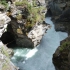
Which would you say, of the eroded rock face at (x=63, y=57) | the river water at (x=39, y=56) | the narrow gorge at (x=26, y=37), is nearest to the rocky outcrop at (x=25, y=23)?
the narrow gorge at (x=26, y=37)

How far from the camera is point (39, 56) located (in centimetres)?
2081

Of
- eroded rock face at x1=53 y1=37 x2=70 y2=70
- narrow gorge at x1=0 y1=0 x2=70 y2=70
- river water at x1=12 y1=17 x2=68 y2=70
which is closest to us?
eroded rock face at x1=53 y1=37 x2=70 y2=70

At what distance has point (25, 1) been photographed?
2208 cm

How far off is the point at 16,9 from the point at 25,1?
1615 millimetres

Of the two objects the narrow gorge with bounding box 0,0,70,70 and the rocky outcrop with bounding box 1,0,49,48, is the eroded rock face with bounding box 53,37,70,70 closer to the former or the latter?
the narrow gorge with bounding box 0,0,70,70

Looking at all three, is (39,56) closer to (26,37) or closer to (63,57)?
(26,37)

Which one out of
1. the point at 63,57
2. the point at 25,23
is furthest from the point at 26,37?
the point at 63,57

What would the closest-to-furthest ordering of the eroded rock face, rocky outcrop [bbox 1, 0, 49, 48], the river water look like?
the eroded rock face
the river water
rocky outcrop [bbox 1, 0, 49, 48]

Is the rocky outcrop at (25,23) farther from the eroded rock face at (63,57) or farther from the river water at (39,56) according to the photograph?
the eroded rock face at (63,57)

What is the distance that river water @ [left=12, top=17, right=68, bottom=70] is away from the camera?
61.9 feet

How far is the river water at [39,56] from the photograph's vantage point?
1886 centimetres

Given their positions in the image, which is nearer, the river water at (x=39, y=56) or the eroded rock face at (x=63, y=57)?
the eroded rock face at (x=63, y=57)

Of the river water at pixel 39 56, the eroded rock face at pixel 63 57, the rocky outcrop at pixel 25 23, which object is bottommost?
the river water at pixel 39 56

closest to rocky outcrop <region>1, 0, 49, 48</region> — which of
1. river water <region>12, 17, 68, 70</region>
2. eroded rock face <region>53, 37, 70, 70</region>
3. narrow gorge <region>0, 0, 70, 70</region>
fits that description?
narrow gorge <region>0, 0, 70, 70</region>
